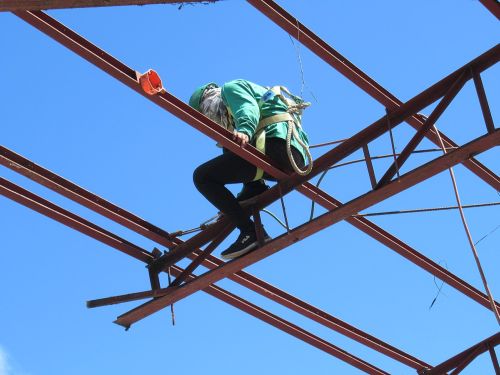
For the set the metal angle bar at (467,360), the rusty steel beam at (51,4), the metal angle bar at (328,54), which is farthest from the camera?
the metal angle bar at (467,360)

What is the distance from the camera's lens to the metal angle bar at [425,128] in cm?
871

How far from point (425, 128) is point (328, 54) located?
1036 millimetres

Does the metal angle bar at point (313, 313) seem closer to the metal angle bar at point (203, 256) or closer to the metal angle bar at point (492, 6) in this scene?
the metal angle bar at point (203, 256)

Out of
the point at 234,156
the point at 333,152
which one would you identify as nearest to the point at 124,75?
the point at 234,156

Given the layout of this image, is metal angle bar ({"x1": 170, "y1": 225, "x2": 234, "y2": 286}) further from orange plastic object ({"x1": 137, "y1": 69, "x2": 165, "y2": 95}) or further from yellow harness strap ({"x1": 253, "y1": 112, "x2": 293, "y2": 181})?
orange plastic object ({"x1": 137, "y1": 69, "x2": 165, "y2": 95})

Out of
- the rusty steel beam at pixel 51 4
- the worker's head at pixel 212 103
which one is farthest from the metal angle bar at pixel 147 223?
the rusty steel beam at pixel 51 4

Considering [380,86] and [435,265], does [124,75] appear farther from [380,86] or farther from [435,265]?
[435,265]

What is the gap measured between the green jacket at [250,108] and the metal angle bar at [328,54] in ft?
2.30

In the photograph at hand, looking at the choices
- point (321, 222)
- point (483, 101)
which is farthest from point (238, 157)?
point (483, 101)

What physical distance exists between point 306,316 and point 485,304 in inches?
81.1

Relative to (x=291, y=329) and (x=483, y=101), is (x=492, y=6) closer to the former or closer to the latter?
(x=483, y=101)

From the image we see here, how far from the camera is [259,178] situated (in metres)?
9.42

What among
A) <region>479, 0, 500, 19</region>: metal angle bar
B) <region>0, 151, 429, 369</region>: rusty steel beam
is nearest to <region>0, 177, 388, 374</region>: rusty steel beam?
<region>0, 151, 429, 369</region>: rusty steel beam

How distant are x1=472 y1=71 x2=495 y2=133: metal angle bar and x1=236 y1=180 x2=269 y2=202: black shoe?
2252mm
